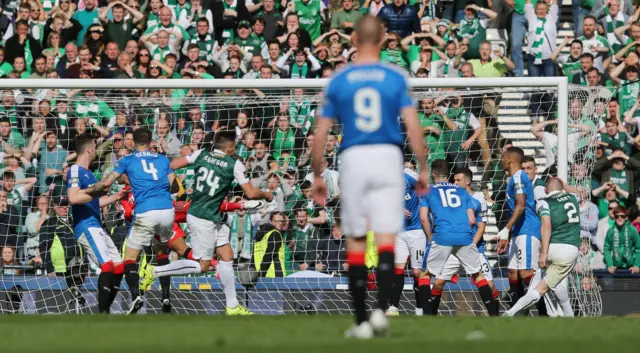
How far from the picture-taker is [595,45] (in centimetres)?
2173

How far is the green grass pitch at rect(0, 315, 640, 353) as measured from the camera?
7.07 meters

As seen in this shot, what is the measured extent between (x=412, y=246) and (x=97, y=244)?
4.05 metres

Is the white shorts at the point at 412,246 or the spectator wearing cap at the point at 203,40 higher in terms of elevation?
the spectator wearing cap at the point at 203,40

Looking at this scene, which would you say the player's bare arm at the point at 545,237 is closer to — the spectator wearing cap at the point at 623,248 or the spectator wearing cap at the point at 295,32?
the spectator wearing cap at the point at 623,248

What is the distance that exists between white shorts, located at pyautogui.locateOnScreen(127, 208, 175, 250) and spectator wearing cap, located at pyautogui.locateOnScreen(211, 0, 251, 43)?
826 centimetres

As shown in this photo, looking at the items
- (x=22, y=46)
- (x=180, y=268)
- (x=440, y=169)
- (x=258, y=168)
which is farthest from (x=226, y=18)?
(x=180, y=268)

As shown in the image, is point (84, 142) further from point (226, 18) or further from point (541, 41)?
point (541, 41)

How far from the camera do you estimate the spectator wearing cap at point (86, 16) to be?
2168 cm

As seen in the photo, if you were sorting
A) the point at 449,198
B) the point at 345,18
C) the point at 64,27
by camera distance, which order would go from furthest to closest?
1. the point at 345,18
2. the point at 64,27
3. the point at 449,198

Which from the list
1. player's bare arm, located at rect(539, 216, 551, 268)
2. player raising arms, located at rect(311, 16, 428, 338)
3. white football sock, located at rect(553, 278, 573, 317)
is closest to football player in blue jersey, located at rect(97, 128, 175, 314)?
player's bare arm, located at rect(539, 216, 551, 268)

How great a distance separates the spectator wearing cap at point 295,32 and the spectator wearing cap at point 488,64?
2832 millimetres

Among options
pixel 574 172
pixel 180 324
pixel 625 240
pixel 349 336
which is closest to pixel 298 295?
pixel 574 172

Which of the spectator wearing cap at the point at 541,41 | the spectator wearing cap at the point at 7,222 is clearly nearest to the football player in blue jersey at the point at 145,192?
the spectator wearing cap at the point at 7,222

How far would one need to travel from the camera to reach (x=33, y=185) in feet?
56.5
